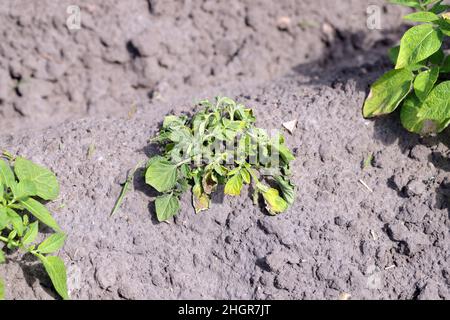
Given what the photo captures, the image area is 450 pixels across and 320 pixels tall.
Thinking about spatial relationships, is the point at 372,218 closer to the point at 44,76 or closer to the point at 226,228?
the point at 226,228

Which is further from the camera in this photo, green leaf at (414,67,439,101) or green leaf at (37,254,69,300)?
green leaf at (414,67,439,101)

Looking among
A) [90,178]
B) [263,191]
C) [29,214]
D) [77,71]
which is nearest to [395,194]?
[263,191]

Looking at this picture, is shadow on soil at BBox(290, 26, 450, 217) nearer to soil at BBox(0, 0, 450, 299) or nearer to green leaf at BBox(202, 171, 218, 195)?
soil at BBox(0, 0, 450, 299)

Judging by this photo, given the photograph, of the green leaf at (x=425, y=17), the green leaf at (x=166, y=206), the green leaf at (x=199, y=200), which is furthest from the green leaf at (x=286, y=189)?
the green leaf at (x=425, y=17)

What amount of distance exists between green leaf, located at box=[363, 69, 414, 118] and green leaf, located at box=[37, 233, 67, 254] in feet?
5.57

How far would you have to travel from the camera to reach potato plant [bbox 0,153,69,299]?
114 inches

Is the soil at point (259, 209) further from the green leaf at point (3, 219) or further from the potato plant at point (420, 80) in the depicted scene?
the green leaf at point (3, 219)

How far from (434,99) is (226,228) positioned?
1191 millimetres

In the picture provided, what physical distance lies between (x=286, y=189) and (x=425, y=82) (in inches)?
35.1

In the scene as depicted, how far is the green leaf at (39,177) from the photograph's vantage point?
122 inches

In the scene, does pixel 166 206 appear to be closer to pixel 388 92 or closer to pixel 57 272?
pixel 57 272

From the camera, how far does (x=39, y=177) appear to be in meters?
3.15

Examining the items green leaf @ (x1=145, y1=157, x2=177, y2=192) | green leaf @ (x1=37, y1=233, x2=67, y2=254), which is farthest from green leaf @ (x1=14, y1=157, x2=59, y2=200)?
green leaf @ (x1=145, y1=157, x2=177, y2=192)

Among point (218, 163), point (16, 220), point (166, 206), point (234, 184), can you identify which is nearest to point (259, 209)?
point (234, 184)
